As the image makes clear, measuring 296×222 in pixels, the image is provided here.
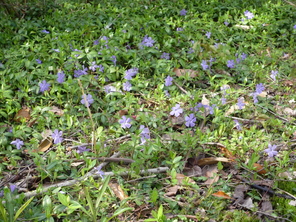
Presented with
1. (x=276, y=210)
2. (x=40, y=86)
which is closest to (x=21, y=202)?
(x=40, y=86)

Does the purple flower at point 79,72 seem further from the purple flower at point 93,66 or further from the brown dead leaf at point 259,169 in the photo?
the brown dead leaf at point 259,169

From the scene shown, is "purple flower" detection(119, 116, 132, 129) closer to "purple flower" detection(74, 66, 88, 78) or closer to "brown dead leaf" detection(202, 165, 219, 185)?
"brown dead leaf" detection(202, 165, 219, 185)

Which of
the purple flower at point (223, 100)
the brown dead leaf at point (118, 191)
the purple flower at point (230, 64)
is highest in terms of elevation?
the purple flower at point (230, 64)

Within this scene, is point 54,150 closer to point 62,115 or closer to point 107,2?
point 62,115

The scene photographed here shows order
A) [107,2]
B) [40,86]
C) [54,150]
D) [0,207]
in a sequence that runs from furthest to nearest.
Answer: [107,2]
[40,86]
[54,150]
[0,207]

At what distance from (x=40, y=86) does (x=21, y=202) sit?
131cm

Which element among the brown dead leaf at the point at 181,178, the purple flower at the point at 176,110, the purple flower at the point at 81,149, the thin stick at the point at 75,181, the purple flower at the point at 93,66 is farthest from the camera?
the purple flower at the point at 93,66

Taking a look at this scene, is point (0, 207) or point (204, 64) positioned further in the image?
point (204, 64)

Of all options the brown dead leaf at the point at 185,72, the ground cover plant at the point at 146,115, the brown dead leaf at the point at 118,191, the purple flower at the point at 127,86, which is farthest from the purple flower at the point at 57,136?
the brown dead leaf at the point at 185,72

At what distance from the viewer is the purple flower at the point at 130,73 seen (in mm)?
3294

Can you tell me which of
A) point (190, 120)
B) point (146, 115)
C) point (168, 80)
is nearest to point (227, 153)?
point (190, 120)

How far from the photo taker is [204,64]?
3.55 metres

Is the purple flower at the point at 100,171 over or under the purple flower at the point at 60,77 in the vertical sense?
under

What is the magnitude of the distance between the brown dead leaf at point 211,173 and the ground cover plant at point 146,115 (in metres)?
0.01
